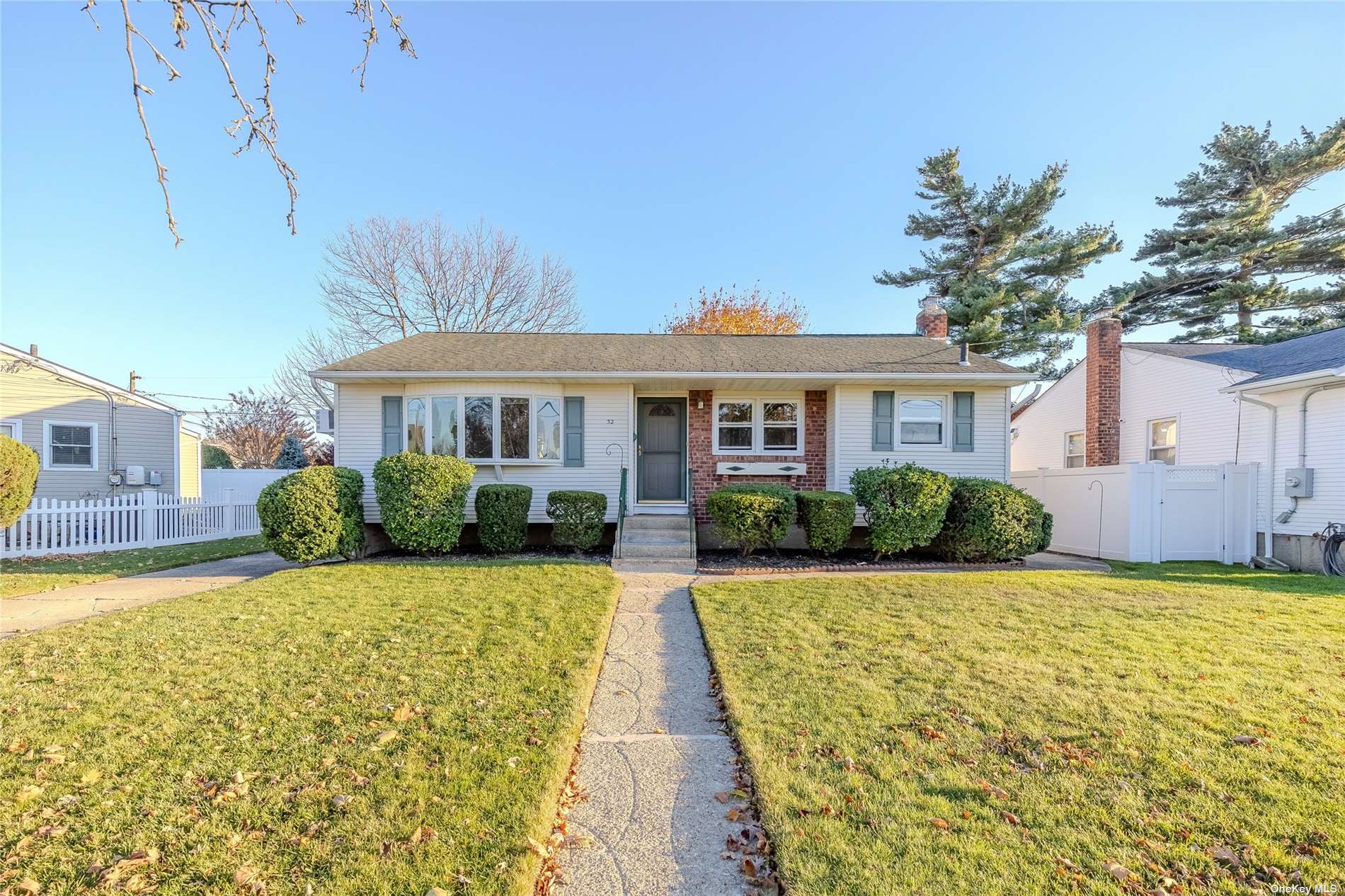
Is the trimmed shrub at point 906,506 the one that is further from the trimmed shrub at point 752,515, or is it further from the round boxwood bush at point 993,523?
the trimmed shrub at point 752,515

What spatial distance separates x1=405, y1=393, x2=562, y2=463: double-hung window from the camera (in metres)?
10.1

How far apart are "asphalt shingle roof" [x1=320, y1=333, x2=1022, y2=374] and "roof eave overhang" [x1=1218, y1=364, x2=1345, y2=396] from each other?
391cm

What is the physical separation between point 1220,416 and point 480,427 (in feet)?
48.4

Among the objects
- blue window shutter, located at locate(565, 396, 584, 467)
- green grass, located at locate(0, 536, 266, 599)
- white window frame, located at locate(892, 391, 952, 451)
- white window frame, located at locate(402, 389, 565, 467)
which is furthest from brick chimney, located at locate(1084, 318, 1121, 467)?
green grass, located at locate(0, 536, 266, 599)

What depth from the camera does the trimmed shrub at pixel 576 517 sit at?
9.30m

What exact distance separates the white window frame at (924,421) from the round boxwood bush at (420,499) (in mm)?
7823

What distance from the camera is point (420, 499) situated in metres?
8.70

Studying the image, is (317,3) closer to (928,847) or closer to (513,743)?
(513,743)

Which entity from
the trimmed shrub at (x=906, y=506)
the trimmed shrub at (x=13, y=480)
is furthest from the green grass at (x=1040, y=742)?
the trimmed shrub at (x=13, y=480)

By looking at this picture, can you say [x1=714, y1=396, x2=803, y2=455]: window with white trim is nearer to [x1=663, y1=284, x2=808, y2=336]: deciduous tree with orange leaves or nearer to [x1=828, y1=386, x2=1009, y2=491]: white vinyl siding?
[x1=828, y1=386, x2=1009, y2=491]: white vinyl siding

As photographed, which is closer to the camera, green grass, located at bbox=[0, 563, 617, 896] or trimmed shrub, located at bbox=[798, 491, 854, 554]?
green grass, located at bbox=[0, 563, 617, 896]

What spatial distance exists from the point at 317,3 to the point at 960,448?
10781 mm

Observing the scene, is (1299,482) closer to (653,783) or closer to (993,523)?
(993,523)

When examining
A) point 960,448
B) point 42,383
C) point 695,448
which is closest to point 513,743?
point 695,448
